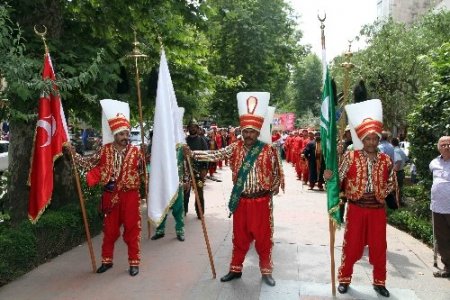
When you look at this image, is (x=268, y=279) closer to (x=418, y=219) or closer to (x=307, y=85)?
(x=418, y=219)

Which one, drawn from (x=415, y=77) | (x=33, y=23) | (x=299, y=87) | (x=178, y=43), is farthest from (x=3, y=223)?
(x=299, y=87)

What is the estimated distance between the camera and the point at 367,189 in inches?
232

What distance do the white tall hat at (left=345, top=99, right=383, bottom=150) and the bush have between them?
4.49m

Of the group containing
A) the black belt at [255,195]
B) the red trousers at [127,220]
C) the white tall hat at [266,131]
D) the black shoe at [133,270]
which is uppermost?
the white tall hat at [266,131]

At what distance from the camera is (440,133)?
8.74 meters

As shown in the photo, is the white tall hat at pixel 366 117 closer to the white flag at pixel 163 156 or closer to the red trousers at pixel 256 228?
the red trousers at pixel 256 228

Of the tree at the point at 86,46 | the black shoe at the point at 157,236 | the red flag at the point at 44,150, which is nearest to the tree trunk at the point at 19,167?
the tree at the point at 86,46

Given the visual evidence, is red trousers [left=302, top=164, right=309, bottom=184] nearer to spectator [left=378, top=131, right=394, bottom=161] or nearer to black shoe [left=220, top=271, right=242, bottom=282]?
spectator [left=378, top=131, right=394, bottom=161]

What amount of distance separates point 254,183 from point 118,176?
5.88 ft

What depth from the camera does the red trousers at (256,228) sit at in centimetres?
623

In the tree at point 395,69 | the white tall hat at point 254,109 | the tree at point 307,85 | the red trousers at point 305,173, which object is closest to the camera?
the white tall hat at point 254,109

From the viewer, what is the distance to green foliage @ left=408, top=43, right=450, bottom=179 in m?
8.84

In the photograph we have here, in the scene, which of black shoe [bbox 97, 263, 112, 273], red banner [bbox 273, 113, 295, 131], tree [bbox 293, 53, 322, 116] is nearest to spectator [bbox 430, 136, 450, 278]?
black shoe [bbox 97, 263, 112, 273]

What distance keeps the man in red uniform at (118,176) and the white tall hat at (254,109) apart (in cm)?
158
